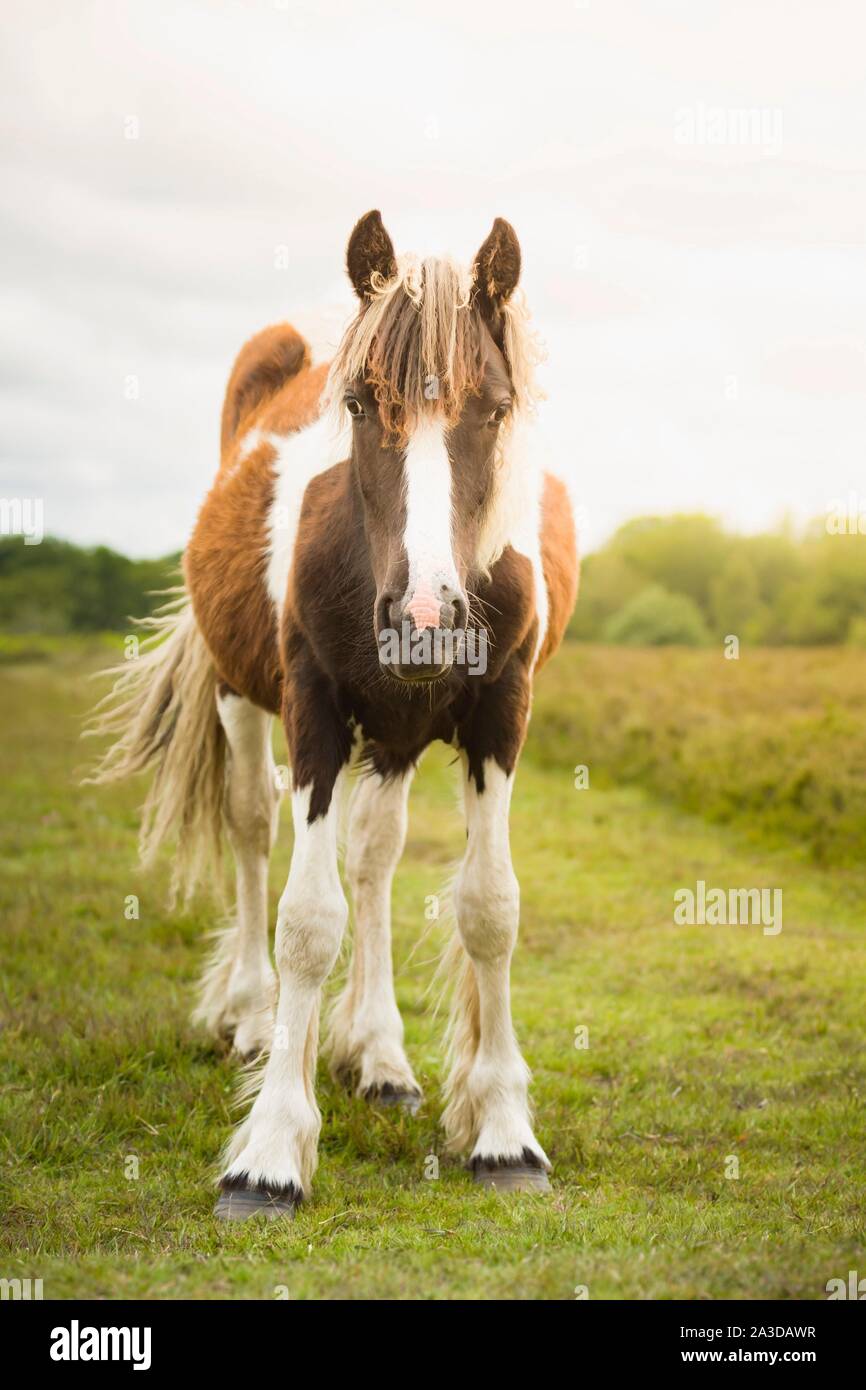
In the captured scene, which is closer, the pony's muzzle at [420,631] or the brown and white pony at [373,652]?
the pony's muzzle at [420,631]

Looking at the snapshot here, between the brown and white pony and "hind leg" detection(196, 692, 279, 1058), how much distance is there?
11 millimetres

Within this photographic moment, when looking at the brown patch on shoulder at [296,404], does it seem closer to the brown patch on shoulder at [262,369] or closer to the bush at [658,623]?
the brown patch on shoulder at [262,369]

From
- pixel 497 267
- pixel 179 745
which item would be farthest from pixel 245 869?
pixel 497 267

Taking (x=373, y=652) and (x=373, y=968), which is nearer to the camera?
(x=373, y=652)

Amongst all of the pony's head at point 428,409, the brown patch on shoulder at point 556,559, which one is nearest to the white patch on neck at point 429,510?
the pony's head at point 428,409

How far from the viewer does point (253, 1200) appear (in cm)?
399

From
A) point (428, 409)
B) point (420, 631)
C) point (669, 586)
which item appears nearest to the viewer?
point (420, 631)

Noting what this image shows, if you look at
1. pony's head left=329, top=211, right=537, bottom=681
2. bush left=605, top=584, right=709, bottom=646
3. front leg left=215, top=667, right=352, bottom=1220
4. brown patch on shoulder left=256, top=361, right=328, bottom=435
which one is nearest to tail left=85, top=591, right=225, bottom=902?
brown patch on shoulder left=256, top=361, right=328, bottom=435

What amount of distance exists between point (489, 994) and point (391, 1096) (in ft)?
2.75

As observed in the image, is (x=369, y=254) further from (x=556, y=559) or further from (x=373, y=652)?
(x=556, y=559)

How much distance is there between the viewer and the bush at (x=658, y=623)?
89.7 feet

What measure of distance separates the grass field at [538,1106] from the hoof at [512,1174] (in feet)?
0.25
